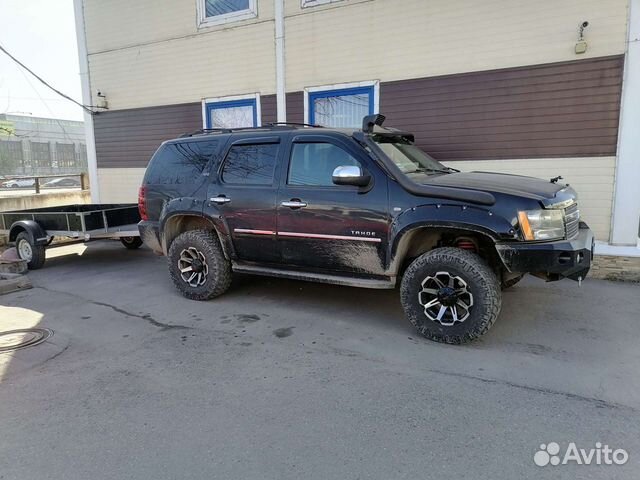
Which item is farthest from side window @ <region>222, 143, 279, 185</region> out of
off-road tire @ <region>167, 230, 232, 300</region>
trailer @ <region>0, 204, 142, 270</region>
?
trailer @ <region>0, 204, 142, 270</region>

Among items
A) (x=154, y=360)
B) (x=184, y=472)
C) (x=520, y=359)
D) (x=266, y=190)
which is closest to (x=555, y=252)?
(x=520, y=359)

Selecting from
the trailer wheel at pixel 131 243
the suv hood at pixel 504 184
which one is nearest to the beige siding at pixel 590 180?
the suv hood at pixel 504 184

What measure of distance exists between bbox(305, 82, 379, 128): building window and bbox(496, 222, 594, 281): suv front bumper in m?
4.85

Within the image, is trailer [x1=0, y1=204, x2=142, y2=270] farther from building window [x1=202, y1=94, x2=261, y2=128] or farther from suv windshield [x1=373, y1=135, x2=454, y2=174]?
suv windshield [x1=373, y1=135, x2=454, y2=174]

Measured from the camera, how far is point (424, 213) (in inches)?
168

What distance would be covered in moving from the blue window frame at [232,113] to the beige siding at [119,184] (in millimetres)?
2302

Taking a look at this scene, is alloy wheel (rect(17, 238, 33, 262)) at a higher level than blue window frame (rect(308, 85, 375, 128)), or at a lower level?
lower

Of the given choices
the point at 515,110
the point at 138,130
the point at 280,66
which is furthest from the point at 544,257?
the point at 138,130

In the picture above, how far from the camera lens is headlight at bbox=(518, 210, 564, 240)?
3.96 metres

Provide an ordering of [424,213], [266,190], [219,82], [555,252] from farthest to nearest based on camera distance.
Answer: [219,82] < [266,190] < [424,213] < [555,252]

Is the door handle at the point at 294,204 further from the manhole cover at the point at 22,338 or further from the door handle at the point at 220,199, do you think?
the manhole cover at the point at 22,338

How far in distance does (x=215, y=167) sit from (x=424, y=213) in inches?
107

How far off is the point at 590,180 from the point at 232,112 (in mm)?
6727

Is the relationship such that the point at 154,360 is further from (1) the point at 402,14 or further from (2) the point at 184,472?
(1) the point at 402,14
